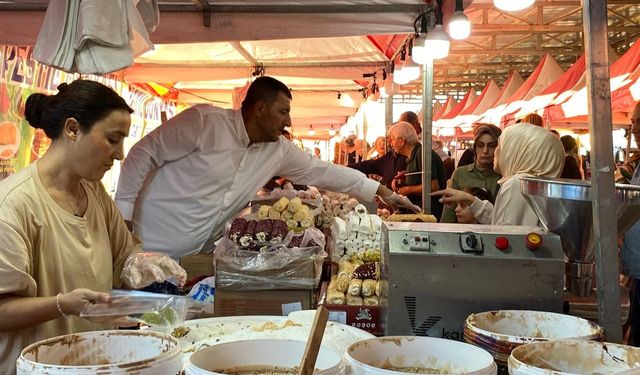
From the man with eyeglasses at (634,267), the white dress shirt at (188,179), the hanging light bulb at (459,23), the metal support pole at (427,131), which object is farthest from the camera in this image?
the metal support pole at (427,131)

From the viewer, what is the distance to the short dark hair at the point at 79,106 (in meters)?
1.93

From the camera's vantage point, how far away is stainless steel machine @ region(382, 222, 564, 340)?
5.93ft

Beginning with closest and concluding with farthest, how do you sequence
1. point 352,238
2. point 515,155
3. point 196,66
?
point 352,238 < point 515,155 < point 196,66

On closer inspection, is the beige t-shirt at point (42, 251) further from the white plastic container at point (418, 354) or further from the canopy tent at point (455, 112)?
the canopy tent at point (455, 112)

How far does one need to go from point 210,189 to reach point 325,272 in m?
1.00

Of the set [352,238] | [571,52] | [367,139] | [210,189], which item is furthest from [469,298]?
[571,52]

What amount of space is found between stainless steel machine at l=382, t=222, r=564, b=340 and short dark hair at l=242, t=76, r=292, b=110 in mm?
1870

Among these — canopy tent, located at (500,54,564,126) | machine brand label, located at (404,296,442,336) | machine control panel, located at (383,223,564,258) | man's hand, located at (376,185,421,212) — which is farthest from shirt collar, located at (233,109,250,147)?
canopy tent, located at (500,54,564,126)

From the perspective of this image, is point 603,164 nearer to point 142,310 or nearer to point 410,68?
point 142,310

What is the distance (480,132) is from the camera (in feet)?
15.5

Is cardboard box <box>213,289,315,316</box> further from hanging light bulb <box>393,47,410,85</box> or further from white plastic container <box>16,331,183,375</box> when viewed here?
hanging light bulb <box>393,47,410,85</box>

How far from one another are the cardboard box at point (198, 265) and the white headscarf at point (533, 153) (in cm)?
167

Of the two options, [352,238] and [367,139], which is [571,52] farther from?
[352,238]

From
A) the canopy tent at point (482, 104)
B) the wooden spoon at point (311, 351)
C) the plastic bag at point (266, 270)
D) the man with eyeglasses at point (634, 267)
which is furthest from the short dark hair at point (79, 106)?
the canopy tent at point (482, 104)
